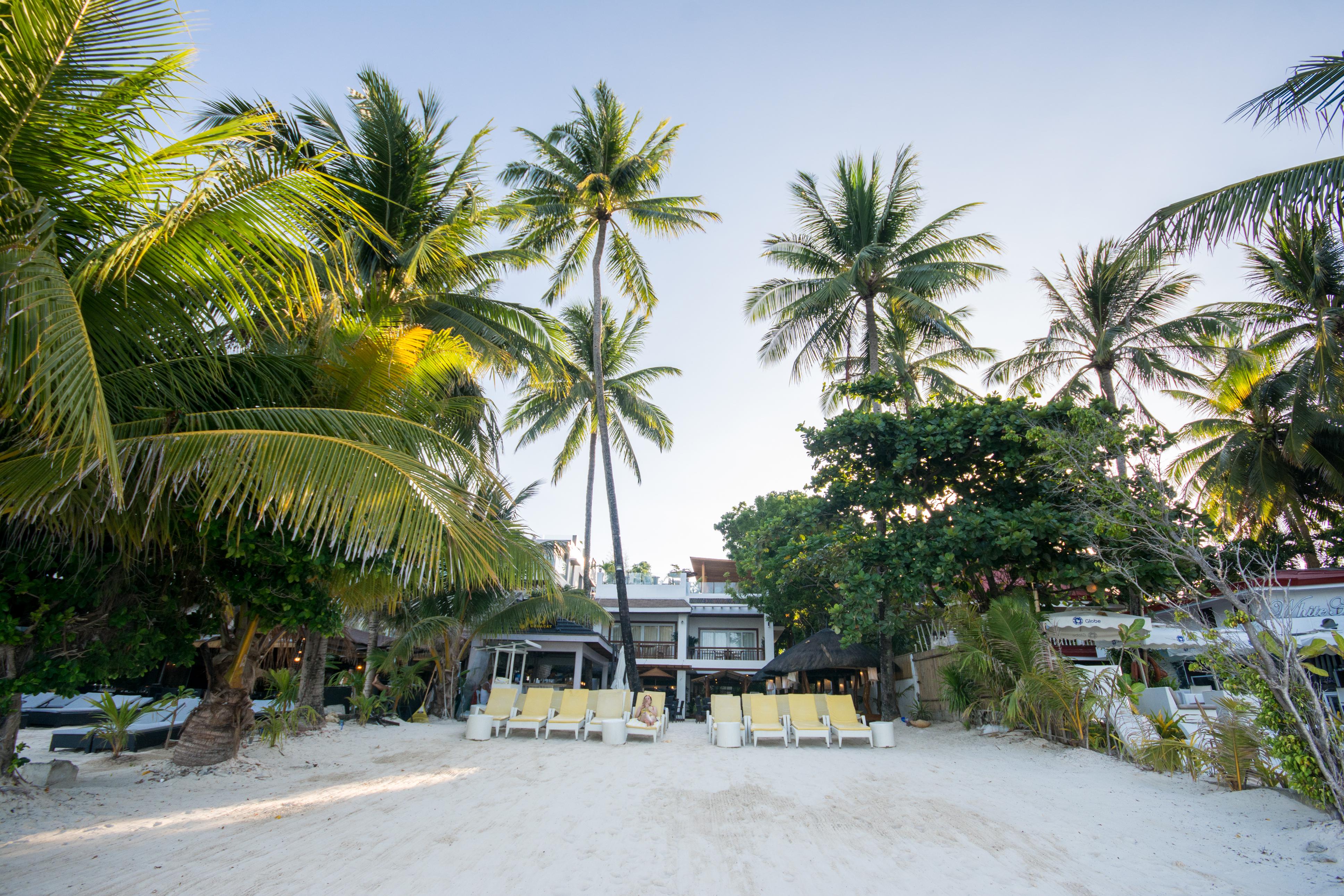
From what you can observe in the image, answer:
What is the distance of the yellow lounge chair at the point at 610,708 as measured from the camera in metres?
11.0

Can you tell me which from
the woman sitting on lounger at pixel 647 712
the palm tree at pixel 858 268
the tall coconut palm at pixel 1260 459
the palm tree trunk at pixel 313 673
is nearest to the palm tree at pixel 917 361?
the palm tree at pixel 858 268

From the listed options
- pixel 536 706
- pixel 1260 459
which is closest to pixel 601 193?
pixel 536 706

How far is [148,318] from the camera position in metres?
3.99

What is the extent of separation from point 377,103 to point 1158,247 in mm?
10786

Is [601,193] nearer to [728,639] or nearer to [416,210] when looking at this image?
[416,210]

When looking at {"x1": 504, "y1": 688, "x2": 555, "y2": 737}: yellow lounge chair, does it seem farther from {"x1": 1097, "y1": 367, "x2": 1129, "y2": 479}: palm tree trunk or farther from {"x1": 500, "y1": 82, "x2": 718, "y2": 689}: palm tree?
{"x1": 1097, "y1": 367, "x2": 1129, "y2": 479}: palm tree trunk

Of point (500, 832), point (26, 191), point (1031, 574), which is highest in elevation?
point (26, 191)

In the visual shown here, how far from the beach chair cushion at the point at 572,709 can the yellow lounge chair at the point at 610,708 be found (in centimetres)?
15

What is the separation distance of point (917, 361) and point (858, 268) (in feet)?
15.9

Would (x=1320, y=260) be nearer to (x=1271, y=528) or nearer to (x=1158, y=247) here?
(x=1271, y=528)

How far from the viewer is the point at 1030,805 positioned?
595cm

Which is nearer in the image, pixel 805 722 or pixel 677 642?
pixel 805 722

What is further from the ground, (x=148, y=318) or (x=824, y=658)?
(x=148, y=318)

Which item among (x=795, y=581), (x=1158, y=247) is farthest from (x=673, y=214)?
(x=1158, y=247)
